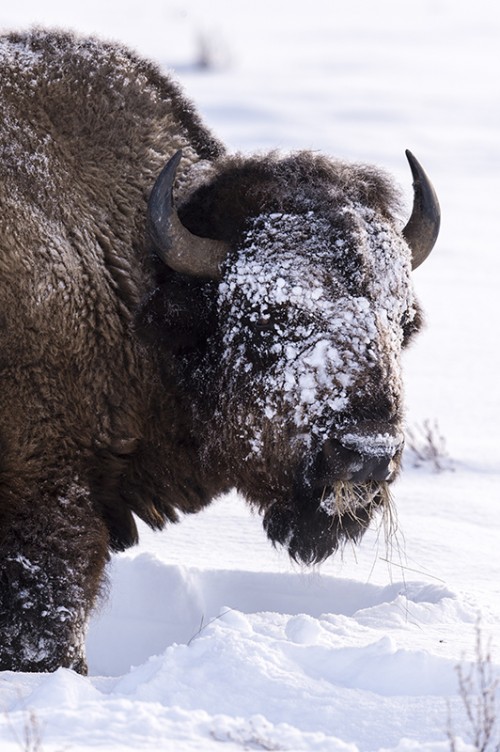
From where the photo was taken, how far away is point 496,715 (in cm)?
262

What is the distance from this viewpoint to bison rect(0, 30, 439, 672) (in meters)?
3.40

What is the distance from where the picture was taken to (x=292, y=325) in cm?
341

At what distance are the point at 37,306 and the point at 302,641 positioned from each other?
4.30 feet

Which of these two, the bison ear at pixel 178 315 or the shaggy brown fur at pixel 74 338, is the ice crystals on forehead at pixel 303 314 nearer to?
the bison ear at pixel 178 315

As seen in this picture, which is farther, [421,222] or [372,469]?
[421,222]

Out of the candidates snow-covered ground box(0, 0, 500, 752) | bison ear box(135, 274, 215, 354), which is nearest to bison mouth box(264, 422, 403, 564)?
snow-covered ground box(0, 0, 500, 752)

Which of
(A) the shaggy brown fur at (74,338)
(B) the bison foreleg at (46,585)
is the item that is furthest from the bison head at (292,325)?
(B) the bison foreleg at (46,585)

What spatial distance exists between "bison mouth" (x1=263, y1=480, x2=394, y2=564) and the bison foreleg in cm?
66

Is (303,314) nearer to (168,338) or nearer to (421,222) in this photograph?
(168,338)

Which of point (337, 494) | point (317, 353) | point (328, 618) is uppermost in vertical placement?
point (317, 353)

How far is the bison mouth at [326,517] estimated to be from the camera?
348cm

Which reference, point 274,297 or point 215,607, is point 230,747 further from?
point 215,607

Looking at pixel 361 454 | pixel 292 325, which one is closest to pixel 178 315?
pixel 292 325

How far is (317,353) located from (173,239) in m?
0.57
